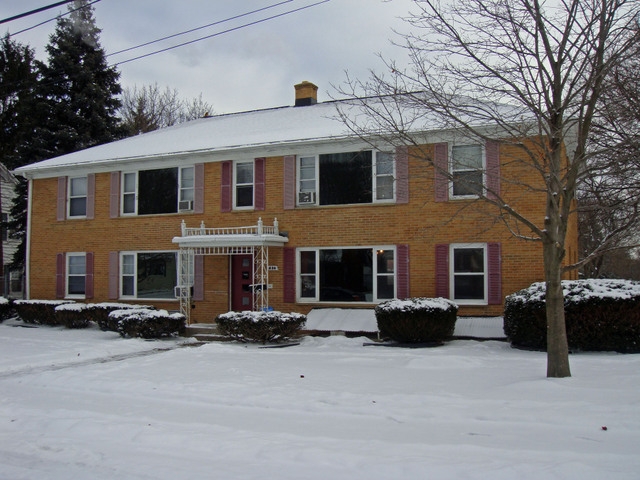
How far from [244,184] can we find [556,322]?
10.9 m

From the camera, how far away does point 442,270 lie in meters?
14.9

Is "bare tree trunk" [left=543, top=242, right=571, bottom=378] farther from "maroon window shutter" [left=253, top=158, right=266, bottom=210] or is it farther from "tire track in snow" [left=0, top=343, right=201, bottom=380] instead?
"maroon window shutter" [left=253, top=158, right=266, bottom=210]

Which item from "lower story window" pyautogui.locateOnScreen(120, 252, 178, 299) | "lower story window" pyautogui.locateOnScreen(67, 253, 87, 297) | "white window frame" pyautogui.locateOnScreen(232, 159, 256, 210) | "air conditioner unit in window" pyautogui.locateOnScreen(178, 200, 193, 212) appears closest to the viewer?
"white window frame" pyautogui.locateOnScreen(232, 159, 256, 210)

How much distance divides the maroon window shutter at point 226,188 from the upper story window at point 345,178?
224 cm

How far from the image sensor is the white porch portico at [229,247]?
16.0 metres

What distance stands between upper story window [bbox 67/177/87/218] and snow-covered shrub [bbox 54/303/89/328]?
3613mm

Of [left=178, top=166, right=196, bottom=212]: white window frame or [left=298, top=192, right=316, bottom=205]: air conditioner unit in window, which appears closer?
[left=298, top=192, right=316, bottom=205]: air conditioner unit in window

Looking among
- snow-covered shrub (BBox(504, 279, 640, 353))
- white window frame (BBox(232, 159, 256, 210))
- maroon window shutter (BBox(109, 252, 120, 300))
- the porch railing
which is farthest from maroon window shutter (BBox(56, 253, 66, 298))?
snow-covered shrub (BBox(504, 279, 640, 353))

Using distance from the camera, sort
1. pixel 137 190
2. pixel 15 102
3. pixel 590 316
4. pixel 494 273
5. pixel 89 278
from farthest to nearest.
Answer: pixel 15 102
pixel 89 278
pixel 137 190
pixel 494 273
pixel 590 316

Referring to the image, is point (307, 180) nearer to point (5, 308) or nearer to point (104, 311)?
point (104, 311)

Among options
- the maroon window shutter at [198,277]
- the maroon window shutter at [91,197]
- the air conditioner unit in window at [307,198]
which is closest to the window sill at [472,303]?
the air conditioner unit in window at [307,198]

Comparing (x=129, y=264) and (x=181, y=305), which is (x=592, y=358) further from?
(x=129, y=264)

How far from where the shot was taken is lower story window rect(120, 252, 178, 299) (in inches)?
715

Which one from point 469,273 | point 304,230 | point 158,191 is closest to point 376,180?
point 304,230
